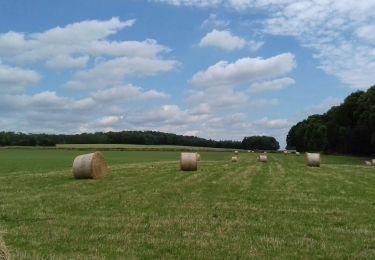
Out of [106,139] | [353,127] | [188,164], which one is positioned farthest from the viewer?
[106,139]

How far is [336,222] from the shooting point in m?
13.9

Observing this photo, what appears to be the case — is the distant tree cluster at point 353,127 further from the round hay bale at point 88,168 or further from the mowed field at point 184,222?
the mowed field at point 184,222

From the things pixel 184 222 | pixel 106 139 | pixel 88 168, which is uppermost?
pixel 106 139

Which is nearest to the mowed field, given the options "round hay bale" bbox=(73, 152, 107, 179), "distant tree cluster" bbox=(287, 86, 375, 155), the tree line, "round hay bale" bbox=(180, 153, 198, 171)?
"round hay bale" bbox=(73, 152, 107, 179)

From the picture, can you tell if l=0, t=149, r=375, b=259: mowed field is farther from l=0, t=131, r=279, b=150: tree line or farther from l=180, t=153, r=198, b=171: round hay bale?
l=0, t=131, r=279, b=150: tree line

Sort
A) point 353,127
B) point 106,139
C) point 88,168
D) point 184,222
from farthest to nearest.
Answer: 1. point 106,139
2. point 353,127
3. point 88,168
4. point 184,222

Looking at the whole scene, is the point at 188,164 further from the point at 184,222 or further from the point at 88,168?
the point at 184,222

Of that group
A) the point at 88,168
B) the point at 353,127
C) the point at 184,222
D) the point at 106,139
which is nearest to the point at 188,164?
the point at 88,168

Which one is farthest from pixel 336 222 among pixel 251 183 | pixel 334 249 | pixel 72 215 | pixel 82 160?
pixel 82 160

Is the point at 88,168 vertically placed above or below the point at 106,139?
below

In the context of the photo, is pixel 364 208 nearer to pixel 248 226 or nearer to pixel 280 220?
pixel 280 220

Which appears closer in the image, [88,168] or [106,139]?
[88,168]

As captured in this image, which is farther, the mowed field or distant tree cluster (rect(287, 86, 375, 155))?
distant tree cluster (rect(287, 86, 375, 155))

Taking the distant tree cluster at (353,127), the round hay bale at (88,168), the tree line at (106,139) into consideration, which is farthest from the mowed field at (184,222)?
the tree line at (106,139)
